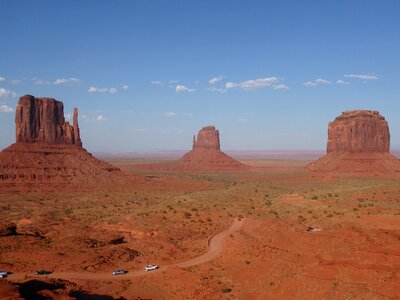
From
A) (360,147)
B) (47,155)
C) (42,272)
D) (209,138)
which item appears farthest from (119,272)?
(209,138)

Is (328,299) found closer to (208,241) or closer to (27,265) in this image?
(208,241)

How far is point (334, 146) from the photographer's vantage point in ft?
415

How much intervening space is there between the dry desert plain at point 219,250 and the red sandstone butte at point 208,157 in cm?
10297

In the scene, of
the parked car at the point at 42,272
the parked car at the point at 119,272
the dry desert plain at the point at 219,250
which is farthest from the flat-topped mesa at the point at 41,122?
the parked car at the point at 119,272

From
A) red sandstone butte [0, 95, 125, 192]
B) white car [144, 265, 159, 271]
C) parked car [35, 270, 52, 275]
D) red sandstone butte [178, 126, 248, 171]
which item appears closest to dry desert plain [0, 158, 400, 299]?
parked car [35, 270, 52, 275]

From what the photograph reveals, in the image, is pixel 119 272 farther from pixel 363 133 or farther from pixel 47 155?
pixel 363 133

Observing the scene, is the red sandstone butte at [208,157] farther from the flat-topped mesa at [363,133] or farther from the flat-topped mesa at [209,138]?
the flat-topped mesa at [363,133]

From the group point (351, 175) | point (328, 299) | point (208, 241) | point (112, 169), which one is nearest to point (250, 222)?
point (208, 241)

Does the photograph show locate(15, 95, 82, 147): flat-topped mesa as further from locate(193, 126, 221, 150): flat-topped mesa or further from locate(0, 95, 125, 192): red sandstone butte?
locate(193, 126, 221, 150): flat-topped mesa

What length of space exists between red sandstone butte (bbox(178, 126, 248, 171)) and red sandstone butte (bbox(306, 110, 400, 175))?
45.2 m

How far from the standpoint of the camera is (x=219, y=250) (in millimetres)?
34562

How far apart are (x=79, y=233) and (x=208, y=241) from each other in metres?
12.2

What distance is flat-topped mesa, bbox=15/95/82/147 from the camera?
91.9m

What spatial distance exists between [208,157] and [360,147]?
6659 cm
